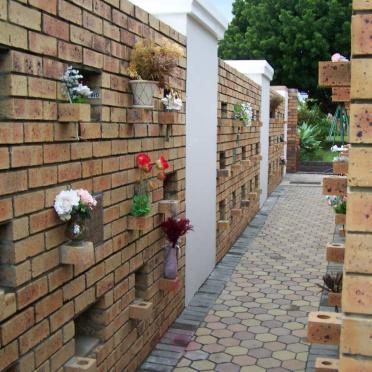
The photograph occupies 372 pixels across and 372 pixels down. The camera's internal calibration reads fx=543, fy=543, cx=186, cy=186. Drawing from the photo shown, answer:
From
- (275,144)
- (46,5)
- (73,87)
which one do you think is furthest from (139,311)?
(275,144)

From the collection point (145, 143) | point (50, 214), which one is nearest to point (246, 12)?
point (145, 143)

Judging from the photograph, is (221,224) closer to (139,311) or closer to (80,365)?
(139,311)

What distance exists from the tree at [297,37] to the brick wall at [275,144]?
7.82 metres

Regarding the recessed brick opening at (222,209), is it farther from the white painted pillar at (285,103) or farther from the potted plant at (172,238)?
the white painted pillar at (285,103)

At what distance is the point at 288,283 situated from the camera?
713cm

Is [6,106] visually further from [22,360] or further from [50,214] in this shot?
[22,360]

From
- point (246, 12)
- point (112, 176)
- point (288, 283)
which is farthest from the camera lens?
point (246, 12)

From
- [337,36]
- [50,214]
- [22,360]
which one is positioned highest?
[337,36]

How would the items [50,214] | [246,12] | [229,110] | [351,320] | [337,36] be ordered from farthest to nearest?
[246,12] → [337,36] → [229,110] → [50,214] → [351,320]

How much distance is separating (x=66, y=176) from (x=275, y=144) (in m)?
12.8

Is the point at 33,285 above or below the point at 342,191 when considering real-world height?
below

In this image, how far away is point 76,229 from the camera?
3062mm

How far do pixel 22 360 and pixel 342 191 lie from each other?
83.2 inches

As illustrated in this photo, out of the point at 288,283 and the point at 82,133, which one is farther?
the point at 288,283
